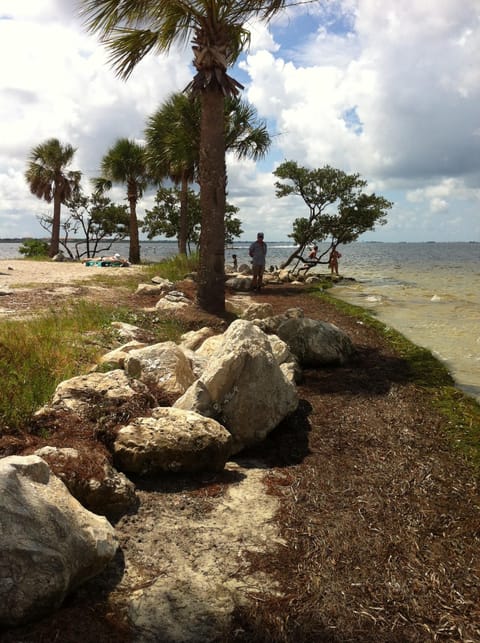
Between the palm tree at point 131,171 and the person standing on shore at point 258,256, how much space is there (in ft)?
46.4

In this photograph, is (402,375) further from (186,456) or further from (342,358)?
(186,456)

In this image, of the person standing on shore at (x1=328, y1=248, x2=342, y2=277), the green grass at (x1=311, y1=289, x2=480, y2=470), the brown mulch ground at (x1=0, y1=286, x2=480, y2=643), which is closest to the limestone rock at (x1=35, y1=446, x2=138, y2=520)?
the brown mulch ground at (x1=0, y1=286, x2=480, y2=643)

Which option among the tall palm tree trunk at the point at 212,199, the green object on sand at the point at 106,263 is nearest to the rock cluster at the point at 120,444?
the tall palm tree trunk at the point at 212,199

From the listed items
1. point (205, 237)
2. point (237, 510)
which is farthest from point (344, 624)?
point (205, 237)

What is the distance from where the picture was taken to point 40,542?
Result: 2.44m

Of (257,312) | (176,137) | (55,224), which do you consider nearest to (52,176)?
(55,224)

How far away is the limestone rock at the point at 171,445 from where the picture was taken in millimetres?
3939

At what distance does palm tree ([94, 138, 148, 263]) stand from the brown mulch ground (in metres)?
27.6

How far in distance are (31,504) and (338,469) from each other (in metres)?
2.82

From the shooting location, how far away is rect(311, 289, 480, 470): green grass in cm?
517

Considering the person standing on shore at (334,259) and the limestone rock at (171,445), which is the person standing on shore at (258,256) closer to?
the person standing on shore at (334,259)

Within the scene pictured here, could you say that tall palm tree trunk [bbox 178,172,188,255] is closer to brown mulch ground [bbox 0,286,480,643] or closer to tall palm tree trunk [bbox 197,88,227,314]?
tall palm tree trunk [bbox 197,88,227,314]

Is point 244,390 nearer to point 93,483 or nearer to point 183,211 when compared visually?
point 93,483

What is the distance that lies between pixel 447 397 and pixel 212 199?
7.19 m
